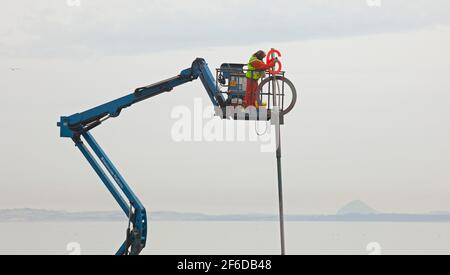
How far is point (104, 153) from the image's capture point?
22.3m

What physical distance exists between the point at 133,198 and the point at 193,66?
13.7ft

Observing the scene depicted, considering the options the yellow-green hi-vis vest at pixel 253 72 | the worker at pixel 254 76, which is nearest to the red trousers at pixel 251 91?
the worker at pixel 254 76

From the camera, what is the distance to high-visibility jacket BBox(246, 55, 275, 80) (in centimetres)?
1944

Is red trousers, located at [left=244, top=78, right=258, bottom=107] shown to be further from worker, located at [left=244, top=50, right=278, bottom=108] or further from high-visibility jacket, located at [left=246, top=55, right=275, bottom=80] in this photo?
high-visibility jacket, located at [left=246, top=55, right=275, bottom=80]

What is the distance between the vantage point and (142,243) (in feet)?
71.7

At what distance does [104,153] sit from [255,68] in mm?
5583

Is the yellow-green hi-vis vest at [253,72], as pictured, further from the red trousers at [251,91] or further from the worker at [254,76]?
the red trousers at [251,91]

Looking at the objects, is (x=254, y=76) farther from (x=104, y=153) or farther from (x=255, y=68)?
(x=104, y=153)

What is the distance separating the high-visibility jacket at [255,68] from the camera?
19438 millimetres

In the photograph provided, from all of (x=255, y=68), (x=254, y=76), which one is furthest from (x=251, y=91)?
(x=255, y=68)

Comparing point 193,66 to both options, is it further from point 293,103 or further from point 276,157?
point 276,157

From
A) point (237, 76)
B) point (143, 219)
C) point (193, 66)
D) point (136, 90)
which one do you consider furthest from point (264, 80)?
point (143, 219)

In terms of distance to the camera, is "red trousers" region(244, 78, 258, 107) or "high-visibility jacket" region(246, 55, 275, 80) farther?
"red trousers" region(244, 78, 258, 107)

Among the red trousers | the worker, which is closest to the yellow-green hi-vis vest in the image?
the worker
